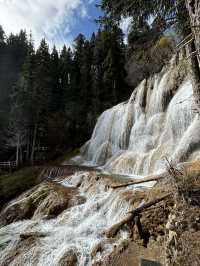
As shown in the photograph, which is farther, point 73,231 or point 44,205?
point 44,205

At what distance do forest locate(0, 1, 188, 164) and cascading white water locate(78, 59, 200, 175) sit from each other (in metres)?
3.32

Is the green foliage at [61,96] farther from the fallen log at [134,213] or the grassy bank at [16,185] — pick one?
the fallen log at [134,213]

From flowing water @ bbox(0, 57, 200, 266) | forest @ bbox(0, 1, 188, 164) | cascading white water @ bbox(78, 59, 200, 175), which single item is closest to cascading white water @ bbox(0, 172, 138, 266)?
flowing water @ bbox(0, 57, 200, 266)

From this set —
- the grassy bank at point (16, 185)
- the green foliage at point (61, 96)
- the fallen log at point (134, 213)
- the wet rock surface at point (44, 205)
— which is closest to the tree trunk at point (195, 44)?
the fallen log at point (134, 213)

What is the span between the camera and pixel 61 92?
39969mm

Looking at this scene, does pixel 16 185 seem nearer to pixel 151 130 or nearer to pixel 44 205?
pixel 44 205

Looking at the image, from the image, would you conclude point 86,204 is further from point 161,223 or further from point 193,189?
point 193,189

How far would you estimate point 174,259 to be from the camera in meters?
4.56

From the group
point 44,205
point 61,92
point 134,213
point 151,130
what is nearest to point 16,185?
point 44,205

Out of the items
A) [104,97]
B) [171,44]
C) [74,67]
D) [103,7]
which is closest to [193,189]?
[103,7]

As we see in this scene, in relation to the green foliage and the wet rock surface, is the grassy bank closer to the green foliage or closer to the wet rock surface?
the wet rock surface

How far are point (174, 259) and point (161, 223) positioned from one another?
1.56 metres

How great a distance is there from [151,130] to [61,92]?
27.0 metres

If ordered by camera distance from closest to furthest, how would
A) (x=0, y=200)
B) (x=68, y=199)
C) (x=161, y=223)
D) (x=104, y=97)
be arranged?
(x=161, y=223) → (x=68, y=199) → (x=0, y=200) → (x=104, y=97)
